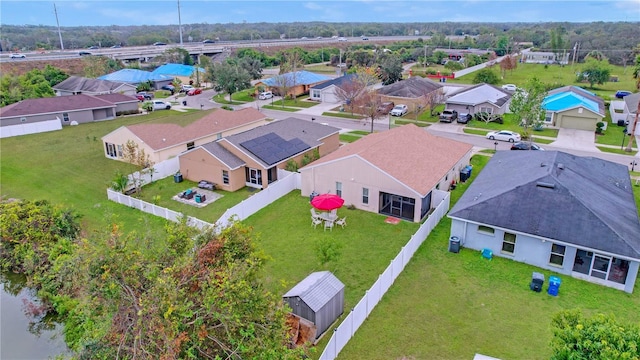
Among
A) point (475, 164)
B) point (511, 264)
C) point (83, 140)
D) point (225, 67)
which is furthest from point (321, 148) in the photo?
point (225, 67)

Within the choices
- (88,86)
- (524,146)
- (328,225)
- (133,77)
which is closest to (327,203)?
(328,225)

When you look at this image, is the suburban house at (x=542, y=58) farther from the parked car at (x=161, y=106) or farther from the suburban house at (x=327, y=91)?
the parked car at (x=161, y=106)

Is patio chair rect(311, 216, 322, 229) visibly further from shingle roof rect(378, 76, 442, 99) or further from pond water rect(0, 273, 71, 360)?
shingle roof rect(378, 76, 442, 99)

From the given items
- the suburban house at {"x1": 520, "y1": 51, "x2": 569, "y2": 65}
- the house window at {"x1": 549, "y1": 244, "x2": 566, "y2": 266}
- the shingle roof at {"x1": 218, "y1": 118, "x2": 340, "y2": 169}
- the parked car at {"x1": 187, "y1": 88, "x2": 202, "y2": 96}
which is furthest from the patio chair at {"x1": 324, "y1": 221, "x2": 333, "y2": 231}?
the suburban house at {"x1": 520, "y1": 51, "x2": 569, "y2": 65}

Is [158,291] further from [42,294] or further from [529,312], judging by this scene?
[529,312]

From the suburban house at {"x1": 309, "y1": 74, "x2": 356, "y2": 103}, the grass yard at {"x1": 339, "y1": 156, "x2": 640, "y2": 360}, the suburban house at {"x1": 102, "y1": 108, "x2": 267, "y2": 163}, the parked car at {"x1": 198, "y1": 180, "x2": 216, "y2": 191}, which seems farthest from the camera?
the suburban house at {"x1": 309, "y1": 74, "x2": 356, "y2": 103}
